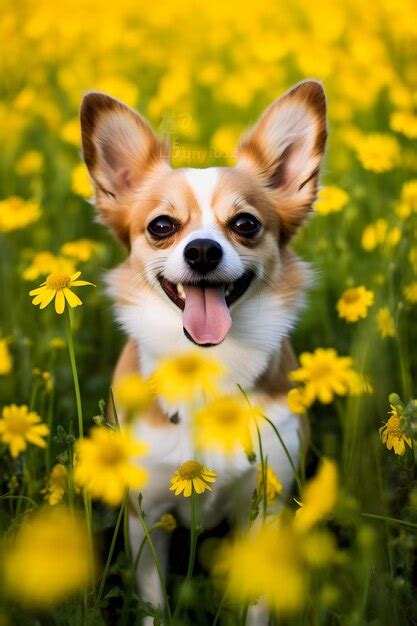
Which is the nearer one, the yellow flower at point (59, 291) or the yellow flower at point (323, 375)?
the yellow flower at point (59, 291)

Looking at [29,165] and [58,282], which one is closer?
[58,282]

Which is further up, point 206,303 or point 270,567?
point 206,303

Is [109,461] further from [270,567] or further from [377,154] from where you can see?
[377,154]

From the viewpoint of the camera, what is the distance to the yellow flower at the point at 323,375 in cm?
213

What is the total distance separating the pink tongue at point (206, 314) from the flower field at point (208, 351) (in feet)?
0.69

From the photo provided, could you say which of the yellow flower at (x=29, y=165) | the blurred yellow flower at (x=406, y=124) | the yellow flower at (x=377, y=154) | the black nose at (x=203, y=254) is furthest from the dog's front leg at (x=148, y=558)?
the yellow flower at (x=29, y=165)

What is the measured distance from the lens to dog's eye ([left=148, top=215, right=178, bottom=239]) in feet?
8.06

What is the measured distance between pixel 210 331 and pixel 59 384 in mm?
1009

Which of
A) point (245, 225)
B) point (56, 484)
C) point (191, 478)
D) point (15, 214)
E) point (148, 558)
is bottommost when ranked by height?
point (148, 558)

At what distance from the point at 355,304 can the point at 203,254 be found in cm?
60

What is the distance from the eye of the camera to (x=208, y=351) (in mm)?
2516

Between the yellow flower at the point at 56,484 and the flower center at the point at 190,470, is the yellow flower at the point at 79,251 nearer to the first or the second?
the yellow flower at the point at 56,484

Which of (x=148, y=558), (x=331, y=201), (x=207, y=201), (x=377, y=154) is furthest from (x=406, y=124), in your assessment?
(x=148, y=558)

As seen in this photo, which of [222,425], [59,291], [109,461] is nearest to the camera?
[109,461]
